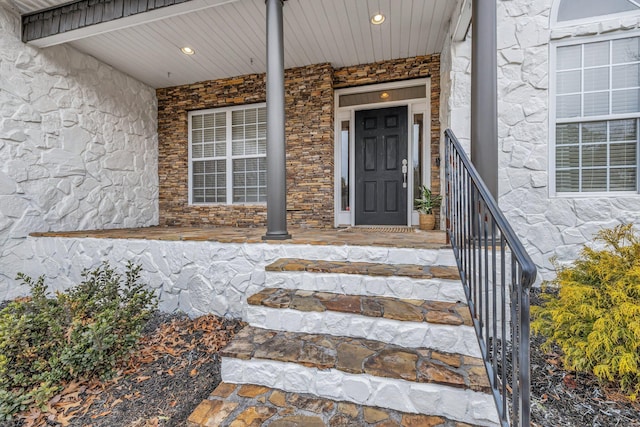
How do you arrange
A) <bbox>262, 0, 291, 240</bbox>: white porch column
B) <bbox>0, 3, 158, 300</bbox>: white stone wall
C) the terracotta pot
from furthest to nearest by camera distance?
the terracotta pot → <bbox>0, 3, 158, 300</bbox>: white stone wall → <bbox>262, 0, 291, 240</bbox>: white porch column

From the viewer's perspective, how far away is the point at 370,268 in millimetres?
2150

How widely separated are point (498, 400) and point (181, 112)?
598cm

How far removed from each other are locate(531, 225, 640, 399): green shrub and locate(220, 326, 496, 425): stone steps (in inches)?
27.4

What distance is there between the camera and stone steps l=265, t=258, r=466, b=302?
1.96 meters

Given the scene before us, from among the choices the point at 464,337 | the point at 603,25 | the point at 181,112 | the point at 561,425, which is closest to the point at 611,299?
the point at 561,425

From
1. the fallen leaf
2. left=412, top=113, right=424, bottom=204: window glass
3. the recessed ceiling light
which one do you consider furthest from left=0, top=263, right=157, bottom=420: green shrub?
left=412, top=113, right=424, bottom=204: window glass

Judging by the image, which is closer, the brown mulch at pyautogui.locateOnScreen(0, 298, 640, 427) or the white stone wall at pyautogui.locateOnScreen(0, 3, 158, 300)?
the brown mulch at pyautogui.locateOnScreen(0, 298, 640, 427)

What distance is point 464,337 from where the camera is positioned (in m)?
1.61

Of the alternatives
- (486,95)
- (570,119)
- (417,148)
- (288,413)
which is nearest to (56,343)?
(288,413)

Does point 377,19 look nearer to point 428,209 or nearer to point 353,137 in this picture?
point 353,137

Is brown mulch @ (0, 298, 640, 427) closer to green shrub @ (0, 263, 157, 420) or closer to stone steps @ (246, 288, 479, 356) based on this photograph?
green shrub @ (0, 263, 157, 420)

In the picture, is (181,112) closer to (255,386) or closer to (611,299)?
(255,386)

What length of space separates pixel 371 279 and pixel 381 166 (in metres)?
3.08

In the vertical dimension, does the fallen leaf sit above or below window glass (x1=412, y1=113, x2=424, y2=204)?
below
